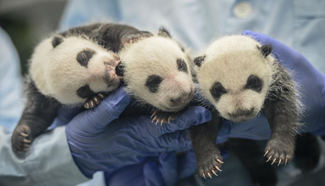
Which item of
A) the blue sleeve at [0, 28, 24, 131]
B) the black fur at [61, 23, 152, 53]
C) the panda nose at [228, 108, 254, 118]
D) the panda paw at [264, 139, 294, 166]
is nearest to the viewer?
the panda nose at [228, 108, 254, 118]

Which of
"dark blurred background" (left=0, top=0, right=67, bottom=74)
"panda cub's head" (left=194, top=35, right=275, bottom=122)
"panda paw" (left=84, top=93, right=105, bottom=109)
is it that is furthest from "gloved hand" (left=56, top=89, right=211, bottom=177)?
"dark blurred background" (left=0, top=0, right=67, bottom=74)

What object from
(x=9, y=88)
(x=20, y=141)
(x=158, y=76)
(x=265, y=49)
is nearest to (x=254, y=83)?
(x=265, y=49)

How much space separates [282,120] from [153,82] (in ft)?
2.07

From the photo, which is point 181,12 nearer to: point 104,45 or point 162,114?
point 104,45

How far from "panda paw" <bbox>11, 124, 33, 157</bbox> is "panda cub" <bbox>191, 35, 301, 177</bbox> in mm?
1132

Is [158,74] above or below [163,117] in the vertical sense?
above

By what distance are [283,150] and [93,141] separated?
1018mm

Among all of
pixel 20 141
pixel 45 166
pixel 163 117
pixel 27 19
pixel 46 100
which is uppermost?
pixel 163 117

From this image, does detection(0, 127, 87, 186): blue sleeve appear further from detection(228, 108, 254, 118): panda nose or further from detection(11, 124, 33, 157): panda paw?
detection(228, 108, 254, 118): panda nose

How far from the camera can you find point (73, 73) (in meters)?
1.71

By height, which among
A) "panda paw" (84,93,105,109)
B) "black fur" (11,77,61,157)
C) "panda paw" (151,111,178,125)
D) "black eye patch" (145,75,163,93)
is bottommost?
"black fur" (11,77,61,157)

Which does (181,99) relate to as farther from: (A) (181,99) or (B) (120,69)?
(B) (120,69)

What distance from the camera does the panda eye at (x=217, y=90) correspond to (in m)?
1.39

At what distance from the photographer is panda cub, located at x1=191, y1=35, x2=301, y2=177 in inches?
53.0
